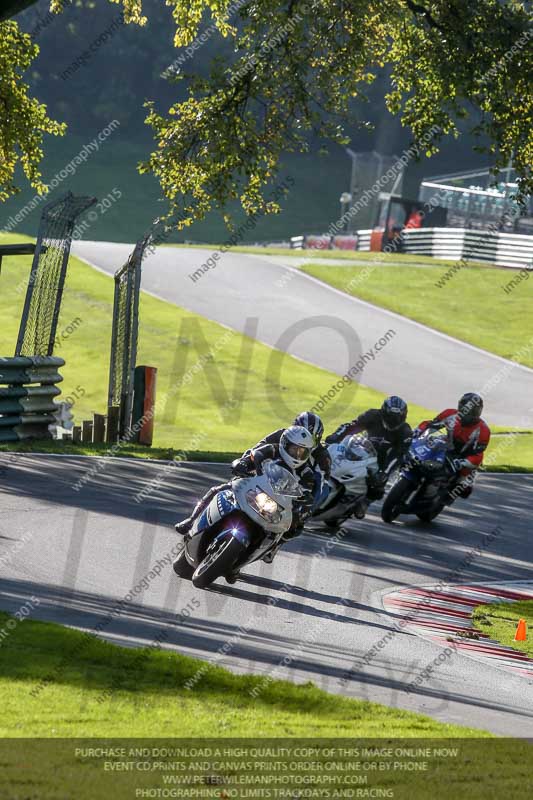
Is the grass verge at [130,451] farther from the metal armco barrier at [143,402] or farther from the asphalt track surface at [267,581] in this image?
the asphalt track surface at [267,581]

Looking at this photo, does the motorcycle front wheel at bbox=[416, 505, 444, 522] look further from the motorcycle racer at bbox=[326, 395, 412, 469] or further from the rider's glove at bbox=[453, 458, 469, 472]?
the motorcycle racer at bbox=[326, 395, 412, 469]

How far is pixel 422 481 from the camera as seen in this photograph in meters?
15.0

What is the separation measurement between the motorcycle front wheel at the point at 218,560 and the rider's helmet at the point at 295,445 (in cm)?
97

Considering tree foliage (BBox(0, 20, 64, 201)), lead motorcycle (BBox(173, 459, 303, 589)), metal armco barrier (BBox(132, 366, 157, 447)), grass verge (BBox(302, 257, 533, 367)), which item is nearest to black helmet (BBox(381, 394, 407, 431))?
lead motorcycle (BBox(173, 459, 303, 589))

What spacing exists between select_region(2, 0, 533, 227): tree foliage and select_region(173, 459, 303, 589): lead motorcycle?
8.54 m

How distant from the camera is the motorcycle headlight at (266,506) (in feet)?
32.8

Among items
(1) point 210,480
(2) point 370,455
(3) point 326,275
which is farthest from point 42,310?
(3) point 326,275

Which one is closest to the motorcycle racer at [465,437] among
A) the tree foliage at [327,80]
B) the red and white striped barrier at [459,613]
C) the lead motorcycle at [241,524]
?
the red and white striped barrier at [459,613]

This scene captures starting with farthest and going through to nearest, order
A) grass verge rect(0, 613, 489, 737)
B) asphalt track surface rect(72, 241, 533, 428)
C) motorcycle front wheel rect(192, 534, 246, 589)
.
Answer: asphalt track surface rect(72, 241, 533, 428) < motorcycle front wheel rect(192, 534, 246, 589) < grass verge rect(0, 613, 489, 737)

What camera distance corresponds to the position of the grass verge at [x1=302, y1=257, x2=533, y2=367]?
3803 centimetres

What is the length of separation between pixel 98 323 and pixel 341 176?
56.7 m

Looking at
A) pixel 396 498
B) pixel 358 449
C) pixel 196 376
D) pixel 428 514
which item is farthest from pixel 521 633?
pixel 196 376

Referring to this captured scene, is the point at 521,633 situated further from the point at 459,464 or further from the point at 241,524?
the point at 459,464

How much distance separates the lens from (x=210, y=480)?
16172mm
